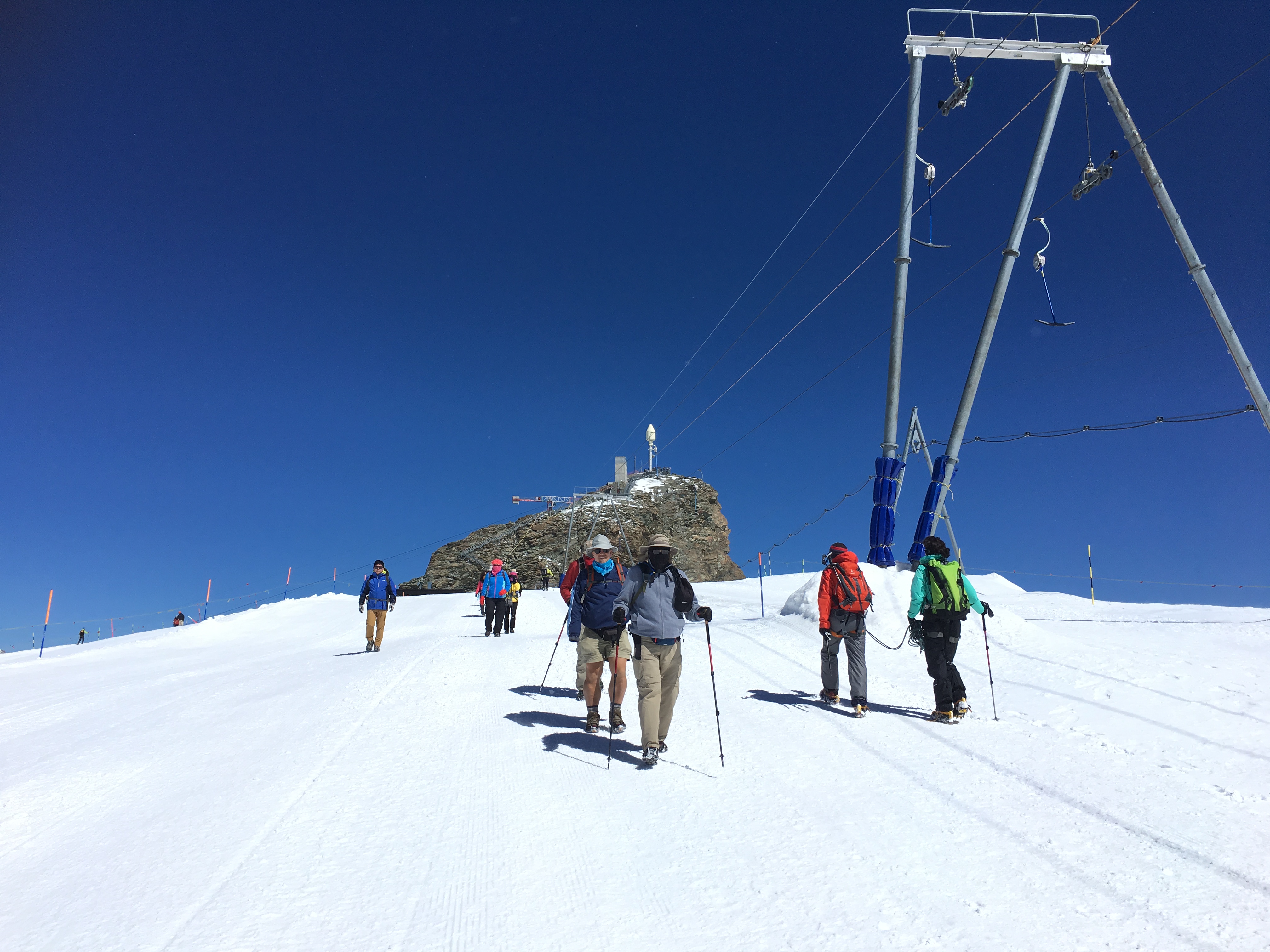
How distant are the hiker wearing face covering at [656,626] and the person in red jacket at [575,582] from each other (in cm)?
98

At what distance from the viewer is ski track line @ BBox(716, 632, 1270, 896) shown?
3758 millimetres

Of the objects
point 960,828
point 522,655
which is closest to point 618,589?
point 960,828

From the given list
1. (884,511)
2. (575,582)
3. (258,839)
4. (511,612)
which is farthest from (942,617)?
(511,612)

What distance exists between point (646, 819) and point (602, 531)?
57761mm

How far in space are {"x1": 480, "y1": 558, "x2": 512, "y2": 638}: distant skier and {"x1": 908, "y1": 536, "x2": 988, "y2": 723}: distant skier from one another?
10.6m

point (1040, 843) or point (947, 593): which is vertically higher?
point (947, 593)

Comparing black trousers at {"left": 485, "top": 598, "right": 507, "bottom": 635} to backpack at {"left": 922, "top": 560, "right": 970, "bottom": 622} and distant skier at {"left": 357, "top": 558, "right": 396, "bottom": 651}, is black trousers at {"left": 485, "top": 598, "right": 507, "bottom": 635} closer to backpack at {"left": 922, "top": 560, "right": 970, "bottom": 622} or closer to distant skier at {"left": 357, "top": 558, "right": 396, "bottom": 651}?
distant skier at {"left": 357, "top": 558, "right": 396, "bottom": 651}

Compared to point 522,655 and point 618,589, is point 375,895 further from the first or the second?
point 522,655

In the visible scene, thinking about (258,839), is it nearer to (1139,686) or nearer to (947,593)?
(947,593)

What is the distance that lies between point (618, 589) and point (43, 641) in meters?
20.5

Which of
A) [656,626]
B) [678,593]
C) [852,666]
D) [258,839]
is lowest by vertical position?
[258,839]

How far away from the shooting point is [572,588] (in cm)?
791

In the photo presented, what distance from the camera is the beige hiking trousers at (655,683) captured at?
19.1 ft

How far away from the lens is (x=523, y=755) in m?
6.12
